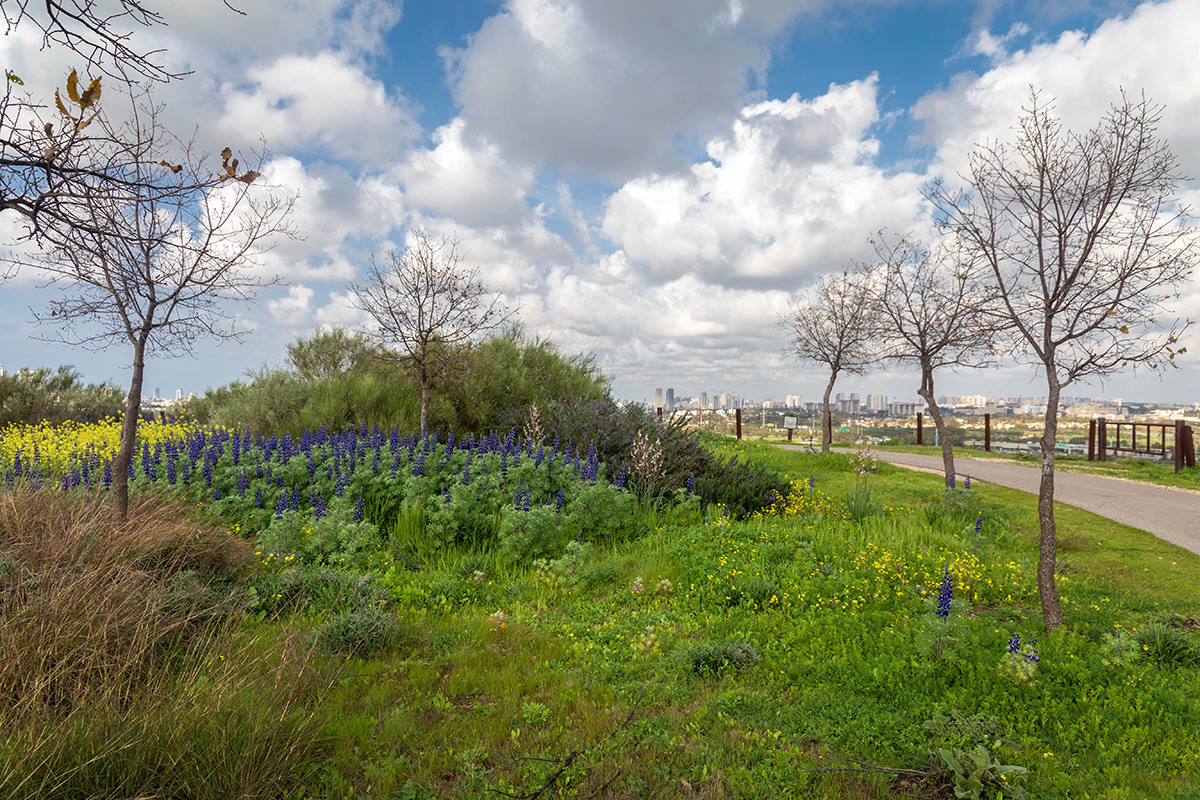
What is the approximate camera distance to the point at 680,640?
14.5 feet

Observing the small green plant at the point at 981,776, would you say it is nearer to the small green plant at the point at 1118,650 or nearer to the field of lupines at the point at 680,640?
the field of lupines at the point at 680,640

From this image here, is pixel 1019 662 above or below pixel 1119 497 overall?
below

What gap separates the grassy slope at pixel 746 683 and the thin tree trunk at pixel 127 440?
106 inches

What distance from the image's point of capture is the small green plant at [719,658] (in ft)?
13.1

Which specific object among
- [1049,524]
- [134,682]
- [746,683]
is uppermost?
[1049,524]

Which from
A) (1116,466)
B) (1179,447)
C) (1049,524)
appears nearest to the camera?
(1049,524)

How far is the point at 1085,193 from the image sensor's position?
16.2 feet

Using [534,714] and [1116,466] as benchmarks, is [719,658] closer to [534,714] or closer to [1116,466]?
[534,714]

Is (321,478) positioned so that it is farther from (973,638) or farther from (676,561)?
(973,638)

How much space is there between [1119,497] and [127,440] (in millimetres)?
15468

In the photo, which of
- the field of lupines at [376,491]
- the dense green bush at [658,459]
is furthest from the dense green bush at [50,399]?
the dense green bush at [658,459]

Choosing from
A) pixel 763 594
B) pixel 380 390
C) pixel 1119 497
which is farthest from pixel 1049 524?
pixel 380 390

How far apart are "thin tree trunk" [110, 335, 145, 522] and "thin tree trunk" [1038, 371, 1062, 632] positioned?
24.9ft

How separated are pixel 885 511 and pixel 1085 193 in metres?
5.07
